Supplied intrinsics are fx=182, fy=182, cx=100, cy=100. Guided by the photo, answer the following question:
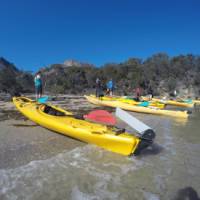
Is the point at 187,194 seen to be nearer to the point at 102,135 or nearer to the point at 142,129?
the point at 142,129

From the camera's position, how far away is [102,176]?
3.09 m

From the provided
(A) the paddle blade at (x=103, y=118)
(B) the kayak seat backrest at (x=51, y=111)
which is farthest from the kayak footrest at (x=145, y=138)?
(B) the kayak seat backrest at (x=51, y=111)

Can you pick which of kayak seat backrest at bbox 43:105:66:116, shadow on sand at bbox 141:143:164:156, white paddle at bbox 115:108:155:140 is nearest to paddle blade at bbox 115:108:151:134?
white paddle at bbox 115:108:155:140

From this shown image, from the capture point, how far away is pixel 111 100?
11.8 metres

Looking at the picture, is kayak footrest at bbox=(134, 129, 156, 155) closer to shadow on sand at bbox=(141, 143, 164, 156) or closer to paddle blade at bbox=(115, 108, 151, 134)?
paddle blade at bbox=(115, 108, 151, 134)

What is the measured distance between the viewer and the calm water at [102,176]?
8.55ft

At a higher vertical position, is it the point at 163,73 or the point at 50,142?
the point at 163,73

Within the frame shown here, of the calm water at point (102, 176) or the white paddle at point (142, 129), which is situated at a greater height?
the white paddle at point (142, 129)

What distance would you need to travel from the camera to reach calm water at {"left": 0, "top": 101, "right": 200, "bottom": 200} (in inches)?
103

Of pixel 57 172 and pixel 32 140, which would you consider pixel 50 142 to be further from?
pixel 57 172

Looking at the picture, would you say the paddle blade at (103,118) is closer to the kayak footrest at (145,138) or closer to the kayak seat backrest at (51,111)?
the kayak footrest at (145,138)

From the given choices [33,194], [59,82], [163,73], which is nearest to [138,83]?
[163,73]

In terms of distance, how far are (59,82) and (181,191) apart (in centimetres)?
2667

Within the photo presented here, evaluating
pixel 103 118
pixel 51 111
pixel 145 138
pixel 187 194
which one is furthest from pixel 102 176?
pixel 51 111
